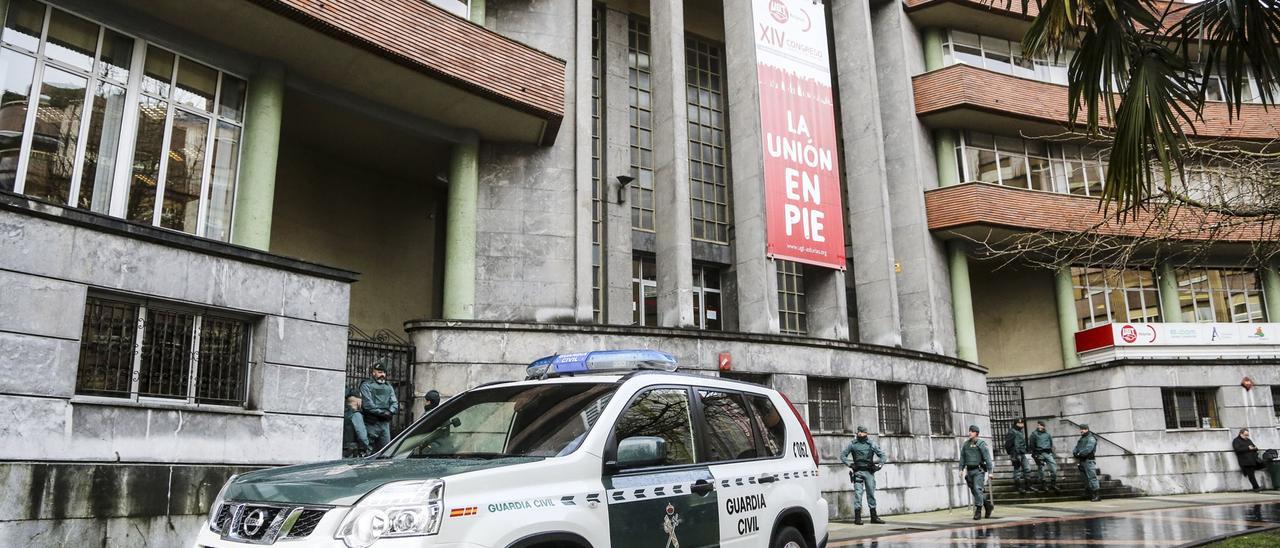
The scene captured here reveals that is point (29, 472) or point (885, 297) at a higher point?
point (885, 297)

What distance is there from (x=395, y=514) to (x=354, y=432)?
908cm

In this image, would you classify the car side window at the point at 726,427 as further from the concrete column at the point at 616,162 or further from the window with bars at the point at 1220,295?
the window with bars at the point at 1220,295

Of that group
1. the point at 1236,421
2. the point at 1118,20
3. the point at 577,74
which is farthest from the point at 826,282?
the point at 1118,20

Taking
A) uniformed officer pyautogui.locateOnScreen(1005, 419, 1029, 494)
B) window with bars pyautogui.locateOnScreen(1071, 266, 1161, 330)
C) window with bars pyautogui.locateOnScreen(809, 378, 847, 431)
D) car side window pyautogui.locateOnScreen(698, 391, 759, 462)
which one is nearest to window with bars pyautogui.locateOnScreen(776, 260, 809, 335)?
window with bars pyautogui.locateOnScreen(809, 378, 847, 431)

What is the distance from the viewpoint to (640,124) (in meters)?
24.2

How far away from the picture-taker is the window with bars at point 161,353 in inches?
400

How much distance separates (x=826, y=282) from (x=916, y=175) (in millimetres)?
5924

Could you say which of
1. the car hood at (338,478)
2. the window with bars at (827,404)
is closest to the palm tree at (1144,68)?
the car hood at (338,478)

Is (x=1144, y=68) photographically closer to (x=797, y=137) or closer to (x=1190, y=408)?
(x=797, y=137)

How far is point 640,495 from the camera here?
5.23 m

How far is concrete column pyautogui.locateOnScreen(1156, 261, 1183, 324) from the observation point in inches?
1178

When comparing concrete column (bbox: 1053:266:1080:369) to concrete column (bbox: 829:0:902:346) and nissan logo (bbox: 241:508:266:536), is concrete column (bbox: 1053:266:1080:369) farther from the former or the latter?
nissan logo (bbox: 241:508:266:536)

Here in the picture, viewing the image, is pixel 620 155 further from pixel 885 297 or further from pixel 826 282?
pixel 885 297

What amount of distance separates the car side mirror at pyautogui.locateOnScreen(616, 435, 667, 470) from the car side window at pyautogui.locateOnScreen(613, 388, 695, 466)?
238 millimetres
